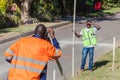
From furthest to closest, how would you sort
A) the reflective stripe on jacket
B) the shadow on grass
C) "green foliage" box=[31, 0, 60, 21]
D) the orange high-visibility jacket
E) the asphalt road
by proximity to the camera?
"green foliage" box=[31, 0, 60, 21], the asphalt road, the shadow on grass, the reflective stripe on jacket, the orange high-visibility jacket

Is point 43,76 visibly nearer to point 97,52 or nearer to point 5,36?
point 97,52

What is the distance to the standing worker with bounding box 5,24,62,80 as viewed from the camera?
19.2 ft

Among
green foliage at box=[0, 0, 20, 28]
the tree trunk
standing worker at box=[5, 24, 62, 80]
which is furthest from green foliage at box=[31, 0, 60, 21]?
standing worker at box=[5, 24, 62, 80]

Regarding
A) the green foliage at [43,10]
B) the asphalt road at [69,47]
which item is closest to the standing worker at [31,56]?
the asphalt road at [69,47]

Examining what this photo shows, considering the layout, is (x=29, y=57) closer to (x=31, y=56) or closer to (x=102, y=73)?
(x=31, y=56)

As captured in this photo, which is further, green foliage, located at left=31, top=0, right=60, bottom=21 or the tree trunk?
green foliage, located at left=31, top=0, right=60, bottom=21

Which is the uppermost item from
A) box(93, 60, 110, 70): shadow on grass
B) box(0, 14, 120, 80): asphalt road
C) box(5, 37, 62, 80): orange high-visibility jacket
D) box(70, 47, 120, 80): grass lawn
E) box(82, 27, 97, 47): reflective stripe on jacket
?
box(5, 37, 62, 80): orange high-visibility jacket

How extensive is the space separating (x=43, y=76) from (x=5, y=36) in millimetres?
14570

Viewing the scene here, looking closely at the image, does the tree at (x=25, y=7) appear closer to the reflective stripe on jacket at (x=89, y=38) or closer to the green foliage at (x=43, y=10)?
the green foliage at (x=43, y=10)

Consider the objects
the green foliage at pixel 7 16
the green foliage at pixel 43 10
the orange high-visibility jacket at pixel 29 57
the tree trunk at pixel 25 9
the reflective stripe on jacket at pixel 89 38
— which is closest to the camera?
the orange high-visibility jacket at pixel 29 57

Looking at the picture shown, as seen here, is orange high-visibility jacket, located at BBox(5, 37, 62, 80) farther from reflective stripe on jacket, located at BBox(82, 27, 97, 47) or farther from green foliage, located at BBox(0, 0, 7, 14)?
green foliage, located at BBox(0, 0, 7, 14)

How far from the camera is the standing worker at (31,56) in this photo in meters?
5.84

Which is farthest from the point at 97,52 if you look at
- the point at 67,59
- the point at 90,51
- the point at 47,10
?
the point at 47,10

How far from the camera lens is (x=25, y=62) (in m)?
5.85
